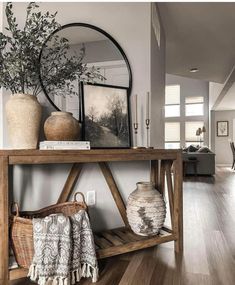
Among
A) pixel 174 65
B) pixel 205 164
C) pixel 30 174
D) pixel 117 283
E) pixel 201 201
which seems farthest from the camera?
pixel 205 164

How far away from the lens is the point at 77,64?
1928 mm

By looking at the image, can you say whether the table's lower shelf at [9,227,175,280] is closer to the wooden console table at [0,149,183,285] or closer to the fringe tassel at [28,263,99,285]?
the wooden console table at [0,149,183,285]

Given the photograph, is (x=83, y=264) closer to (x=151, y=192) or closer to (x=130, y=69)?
(x=151, y=192)

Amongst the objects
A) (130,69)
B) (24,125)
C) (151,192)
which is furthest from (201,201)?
(24,125)

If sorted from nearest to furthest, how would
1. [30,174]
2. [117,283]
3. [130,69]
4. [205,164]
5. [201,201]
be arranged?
[117,283]
[30,174]
[130,69]
[201,201]
[205,164]

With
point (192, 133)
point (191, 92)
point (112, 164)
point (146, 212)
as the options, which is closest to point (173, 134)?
point (192, 133)

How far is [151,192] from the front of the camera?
1.97 meters

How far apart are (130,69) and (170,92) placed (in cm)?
946

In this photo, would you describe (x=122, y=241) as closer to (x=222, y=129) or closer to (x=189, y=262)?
(x=189, y=262)

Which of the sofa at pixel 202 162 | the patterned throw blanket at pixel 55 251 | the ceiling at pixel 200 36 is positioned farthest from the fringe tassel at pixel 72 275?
the sofa at pixel 202 162

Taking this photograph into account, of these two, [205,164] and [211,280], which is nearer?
[211,280]

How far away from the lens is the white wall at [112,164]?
1938 mm

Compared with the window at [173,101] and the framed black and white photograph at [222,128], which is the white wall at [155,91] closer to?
the framed black and white photograph at [222,128]

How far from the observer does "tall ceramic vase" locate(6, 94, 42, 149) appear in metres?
1.59
